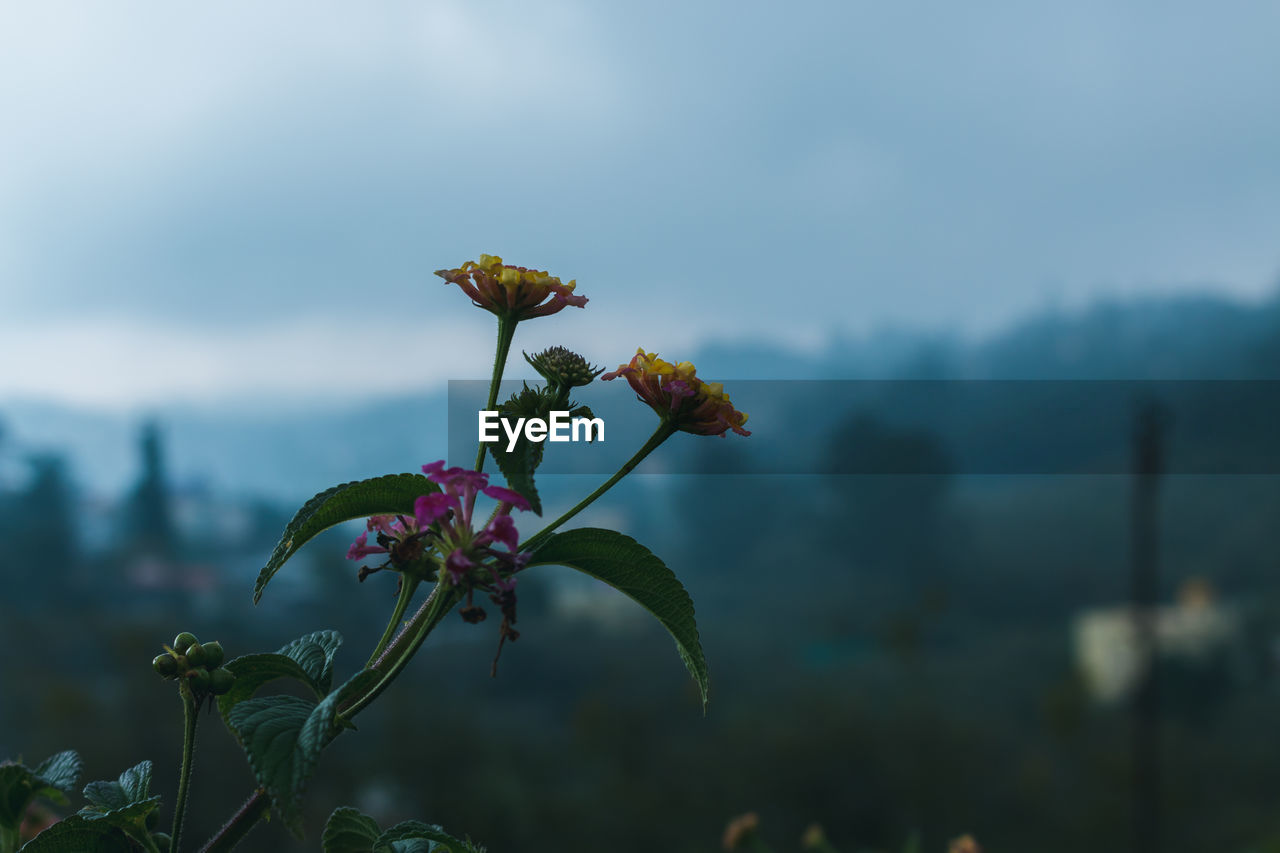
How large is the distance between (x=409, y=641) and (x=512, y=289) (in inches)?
9.1

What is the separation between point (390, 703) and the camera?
1642 cm

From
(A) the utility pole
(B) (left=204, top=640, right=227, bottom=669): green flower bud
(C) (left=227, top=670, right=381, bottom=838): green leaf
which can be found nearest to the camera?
(C) (left=227, top=670, right=381, bottom=838): green leaf

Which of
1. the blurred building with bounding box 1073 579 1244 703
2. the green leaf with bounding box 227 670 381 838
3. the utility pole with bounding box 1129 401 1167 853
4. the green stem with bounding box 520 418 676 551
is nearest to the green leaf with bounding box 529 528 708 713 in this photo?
the green stem with bounding box 520 418 676 551

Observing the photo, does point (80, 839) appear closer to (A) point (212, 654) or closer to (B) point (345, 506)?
(A) point (212, 654)

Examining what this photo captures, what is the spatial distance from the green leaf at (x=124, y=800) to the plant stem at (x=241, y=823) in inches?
2.0

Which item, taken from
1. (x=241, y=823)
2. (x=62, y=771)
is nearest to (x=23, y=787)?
(x=62, y=771)

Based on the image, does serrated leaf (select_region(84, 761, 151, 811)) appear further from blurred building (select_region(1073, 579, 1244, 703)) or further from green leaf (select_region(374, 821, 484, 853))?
blurred building (select_region(1073, 579, 1244, 703))

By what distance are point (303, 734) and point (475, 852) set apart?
152 millimetres

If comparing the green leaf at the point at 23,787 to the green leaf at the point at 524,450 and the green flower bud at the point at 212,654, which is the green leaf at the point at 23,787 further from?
the green leaf at the point at 524,450

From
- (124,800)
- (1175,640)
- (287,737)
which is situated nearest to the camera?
(287,737)

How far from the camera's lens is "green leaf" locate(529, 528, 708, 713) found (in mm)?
539

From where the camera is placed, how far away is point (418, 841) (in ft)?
1.93

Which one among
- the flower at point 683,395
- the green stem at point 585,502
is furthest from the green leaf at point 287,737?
the flower at point 683,395

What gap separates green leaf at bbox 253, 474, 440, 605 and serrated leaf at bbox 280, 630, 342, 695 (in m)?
0.06
